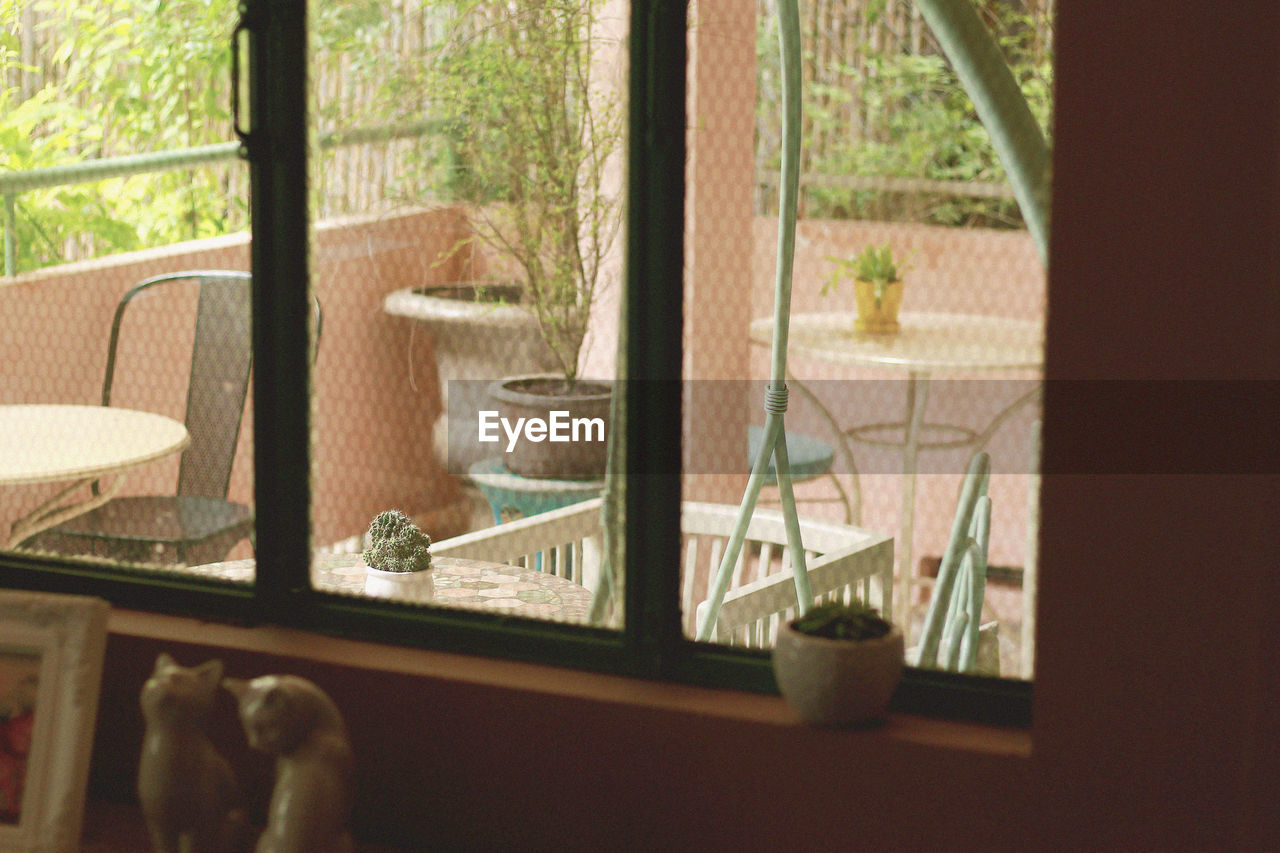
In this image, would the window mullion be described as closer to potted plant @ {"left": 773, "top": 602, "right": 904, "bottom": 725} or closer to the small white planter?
the small white planter

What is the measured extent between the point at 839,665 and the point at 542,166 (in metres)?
0.72

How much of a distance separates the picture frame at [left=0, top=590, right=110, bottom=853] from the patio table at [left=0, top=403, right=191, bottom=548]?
39 centimetres

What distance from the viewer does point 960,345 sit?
64.4 inches

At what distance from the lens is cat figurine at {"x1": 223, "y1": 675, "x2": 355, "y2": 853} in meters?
1.43

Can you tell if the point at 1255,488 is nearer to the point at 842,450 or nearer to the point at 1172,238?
the point at 1172,238

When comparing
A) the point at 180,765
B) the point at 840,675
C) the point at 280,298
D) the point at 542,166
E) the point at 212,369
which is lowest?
the point at 180,765

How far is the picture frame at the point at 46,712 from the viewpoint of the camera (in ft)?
5.31

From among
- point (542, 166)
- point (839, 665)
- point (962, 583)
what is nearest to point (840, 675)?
point (839, 665)

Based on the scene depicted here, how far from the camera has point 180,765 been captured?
1.52m

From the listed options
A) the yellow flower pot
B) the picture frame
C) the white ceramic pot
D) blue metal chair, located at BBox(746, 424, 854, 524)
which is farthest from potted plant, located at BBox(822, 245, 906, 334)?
the picture frame

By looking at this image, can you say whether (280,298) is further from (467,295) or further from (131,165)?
(131,165)

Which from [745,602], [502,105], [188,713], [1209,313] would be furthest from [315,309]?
[1209,313]

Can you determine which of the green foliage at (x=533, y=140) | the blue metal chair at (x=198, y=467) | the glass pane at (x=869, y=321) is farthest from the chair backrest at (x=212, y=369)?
the glass pane at (x=869, y=321)

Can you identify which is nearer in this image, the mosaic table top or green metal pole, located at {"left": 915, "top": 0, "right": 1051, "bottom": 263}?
green metal pole, located at {"left": 915, "top": 0, "right": 1051, "bottom": 263}
